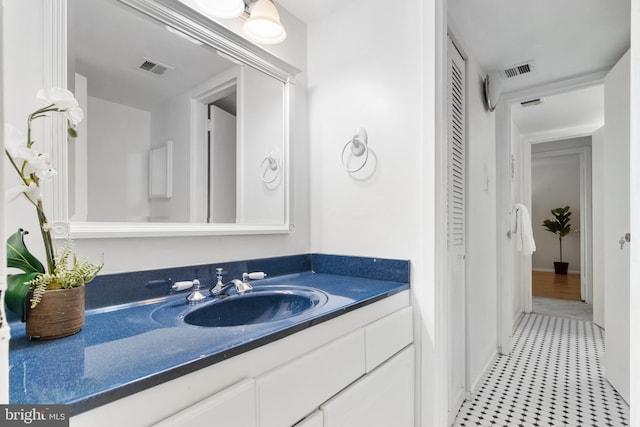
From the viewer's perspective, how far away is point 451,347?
1679 millimetres

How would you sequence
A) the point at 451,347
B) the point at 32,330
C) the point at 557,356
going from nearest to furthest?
the point at 32,330, the point at 451,347, the point at 557,356

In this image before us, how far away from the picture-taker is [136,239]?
3.60 feet

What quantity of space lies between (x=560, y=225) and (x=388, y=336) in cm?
621

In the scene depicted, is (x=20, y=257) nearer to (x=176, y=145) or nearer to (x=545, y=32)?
(x=176, y=145)

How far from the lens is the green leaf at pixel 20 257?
742 millimetres

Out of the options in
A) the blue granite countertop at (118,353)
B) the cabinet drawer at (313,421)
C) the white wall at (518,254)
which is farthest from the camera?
the white wall at (518,254)

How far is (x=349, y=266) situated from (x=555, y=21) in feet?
5.87

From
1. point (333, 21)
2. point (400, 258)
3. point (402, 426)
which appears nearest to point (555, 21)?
point (333, 21)

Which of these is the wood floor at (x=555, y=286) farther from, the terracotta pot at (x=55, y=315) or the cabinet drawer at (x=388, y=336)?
the terracotta pot at (x=55, y=315)

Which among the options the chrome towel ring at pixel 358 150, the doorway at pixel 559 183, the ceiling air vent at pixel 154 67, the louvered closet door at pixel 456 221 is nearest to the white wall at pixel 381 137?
the chrome towel ring at pixel 358 150

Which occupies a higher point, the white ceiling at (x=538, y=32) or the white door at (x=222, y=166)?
the white ceiling at (x=538, y=32)

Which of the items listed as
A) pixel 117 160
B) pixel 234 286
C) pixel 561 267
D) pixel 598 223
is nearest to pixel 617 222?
pixel 598 223

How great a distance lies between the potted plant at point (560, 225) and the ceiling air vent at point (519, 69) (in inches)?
179

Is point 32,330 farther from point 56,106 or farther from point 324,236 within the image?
point 324,236
